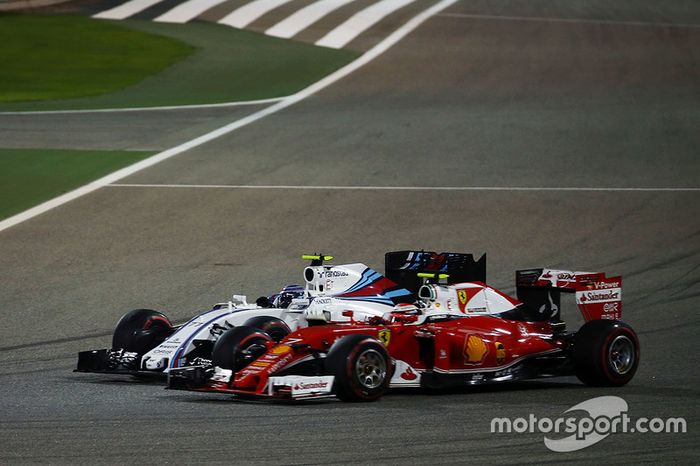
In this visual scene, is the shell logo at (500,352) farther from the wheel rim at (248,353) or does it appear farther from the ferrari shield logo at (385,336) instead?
→ the wheel rim at (248,353)

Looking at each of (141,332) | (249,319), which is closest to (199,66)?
(141,332)

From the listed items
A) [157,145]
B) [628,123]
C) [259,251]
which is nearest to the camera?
[259,251]

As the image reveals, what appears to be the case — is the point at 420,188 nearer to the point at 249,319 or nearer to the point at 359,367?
the point at 249,319

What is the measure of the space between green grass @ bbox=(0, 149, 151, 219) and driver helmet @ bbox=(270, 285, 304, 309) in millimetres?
9537

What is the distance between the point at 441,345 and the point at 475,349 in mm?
344

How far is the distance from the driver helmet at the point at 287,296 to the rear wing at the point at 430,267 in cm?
97

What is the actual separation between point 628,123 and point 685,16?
50.2 ft

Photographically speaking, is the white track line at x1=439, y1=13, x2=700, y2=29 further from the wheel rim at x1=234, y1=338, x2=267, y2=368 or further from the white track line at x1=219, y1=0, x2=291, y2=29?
the wheel rim at x1=234, y1=338, x2=267, y2=368

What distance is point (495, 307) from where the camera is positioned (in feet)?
42.8

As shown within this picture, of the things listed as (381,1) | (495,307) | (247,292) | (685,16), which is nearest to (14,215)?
(247,292)

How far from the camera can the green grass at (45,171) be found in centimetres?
2327

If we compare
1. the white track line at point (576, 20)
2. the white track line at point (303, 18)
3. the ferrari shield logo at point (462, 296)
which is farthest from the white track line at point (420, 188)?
the white track line at point (576, 20)

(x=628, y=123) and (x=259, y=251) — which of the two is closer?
(x=259, y=251)

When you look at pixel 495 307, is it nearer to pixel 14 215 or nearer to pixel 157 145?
pixel 14 215
